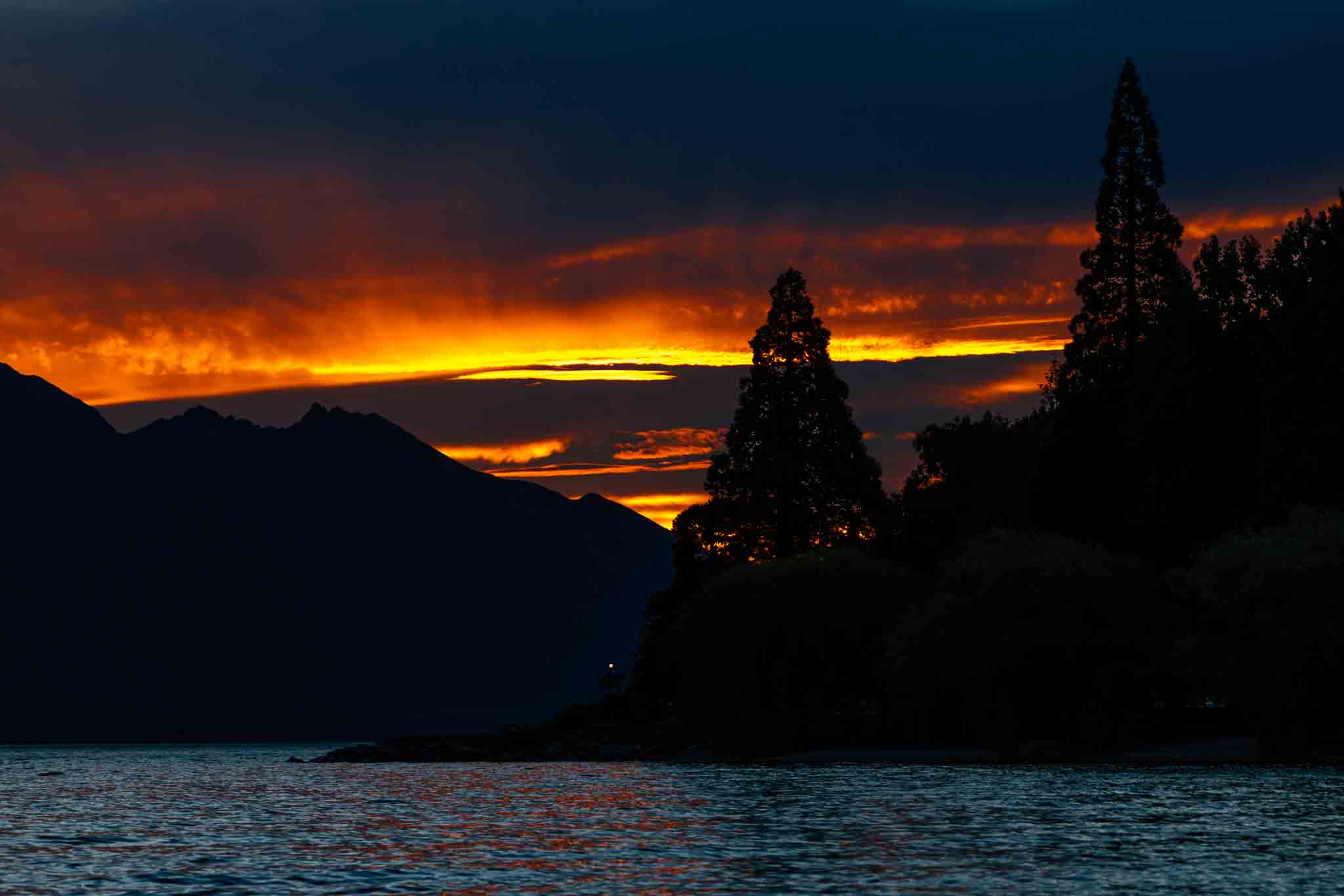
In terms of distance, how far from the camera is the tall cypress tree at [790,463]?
115 meters

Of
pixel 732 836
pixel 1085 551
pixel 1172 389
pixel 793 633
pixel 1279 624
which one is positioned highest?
pixel 1172 389

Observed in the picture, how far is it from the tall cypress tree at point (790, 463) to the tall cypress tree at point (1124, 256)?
16.5m

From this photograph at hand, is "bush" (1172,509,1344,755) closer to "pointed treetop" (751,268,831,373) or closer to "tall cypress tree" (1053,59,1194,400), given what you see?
"tall cypress tree" (1053,59,1194,400)

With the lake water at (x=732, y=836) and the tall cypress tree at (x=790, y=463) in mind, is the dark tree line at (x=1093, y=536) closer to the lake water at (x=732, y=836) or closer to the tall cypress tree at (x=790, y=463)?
the tall cypress tree at (x=790, y=463)

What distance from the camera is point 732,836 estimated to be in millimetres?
44531

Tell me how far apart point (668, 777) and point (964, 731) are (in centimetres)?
1654

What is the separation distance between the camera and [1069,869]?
34625 millimetres

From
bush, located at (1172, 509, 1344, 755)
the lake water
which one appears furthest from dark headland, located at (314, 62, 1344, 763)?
the lake water

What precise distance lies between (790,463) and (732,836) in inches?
2786

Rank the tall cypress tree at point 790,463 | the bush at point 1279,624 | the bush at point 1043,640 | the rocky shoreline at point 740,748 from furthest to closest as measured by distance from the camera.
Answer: the tall cypress tree at point 790,463 → the rocky shoreline at point 740,748 → the bush at point 1043,640 → the bush at point 1279,624

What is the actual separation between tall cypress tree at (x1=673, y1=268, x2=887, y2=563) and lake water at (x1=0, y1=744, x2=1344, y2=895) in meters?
36.4

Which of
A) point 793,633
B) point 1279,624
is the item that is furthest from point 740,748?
point 1279,624

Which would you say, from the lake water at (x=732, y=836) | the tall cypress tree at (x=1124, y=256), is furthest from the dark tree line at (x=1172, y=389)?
the lake water at (x=732, y=836)

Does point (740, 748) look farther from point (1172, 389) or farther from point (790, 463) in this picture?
point (1172, 389)
